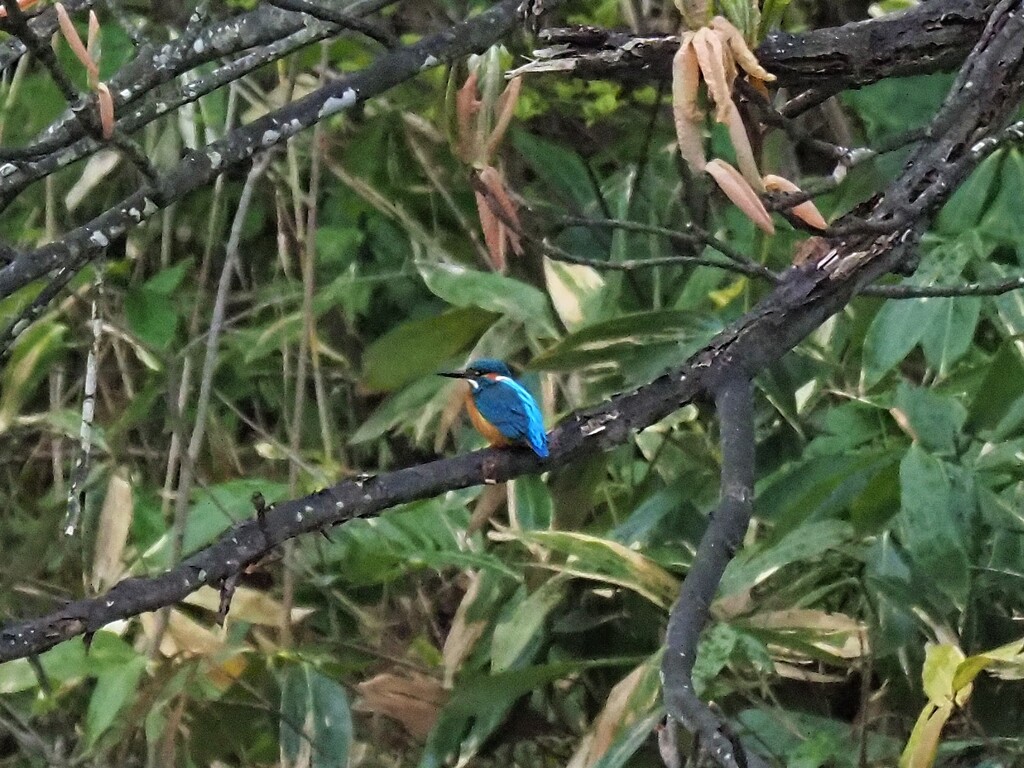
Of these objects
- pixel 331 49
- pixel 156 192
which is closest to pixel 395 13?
pixel 331 49

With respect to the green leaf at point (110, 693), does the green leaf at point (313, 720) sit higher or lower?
lower

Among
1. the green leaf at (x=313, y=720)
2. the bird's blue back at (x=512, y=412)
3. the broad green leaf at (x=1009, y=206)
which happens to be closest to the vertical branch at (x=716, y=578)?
the bird's blue back at (x=512, y=412)

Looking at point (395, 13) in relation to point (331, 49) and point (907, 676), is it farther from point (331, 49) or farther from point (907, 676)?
point (907, 676)

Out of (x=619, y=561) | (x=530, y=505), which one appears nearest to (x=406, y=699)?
(x=530, y=505)

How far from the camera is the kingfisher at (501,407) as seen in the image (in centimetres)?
156

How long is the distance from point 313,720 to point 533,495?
0.54 m

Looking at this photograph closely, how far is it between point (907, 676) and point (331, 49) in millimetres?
1747

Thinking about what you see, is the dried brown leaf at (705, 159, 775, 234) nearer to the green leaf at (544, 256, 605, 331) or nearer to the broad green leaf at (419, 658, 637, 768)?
the broad green leaf at (419, 658, 637, 768)

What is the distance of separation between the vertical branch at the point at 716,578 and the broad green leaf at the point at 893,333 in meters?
0.81

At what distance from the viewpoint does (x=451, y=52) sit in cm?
129

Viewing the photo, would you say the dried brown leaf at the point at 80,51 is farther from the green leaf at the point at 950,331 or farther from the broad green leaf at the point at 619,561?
the green leaf at the point at 950,331

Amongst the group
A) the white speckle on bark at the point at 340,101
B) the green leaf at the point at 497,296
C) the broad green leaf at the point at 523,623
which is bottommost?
the broad green leaf at the point at 523,623

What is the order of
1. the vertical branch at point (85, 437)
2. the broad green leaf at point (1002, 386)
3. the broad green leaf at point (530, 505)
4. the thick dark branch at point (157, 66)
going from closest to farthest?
the thick dark branch at point (157, 66) → the vertical branch at point (85, 437) → the broad green leaf at point (1002, 386) → the broad green leaf at point (530, 505)

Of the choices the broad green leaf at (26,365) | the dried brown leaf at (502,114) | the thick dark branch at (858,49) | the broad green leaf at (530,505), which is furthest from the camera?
the broad green leaf at (26,365)
